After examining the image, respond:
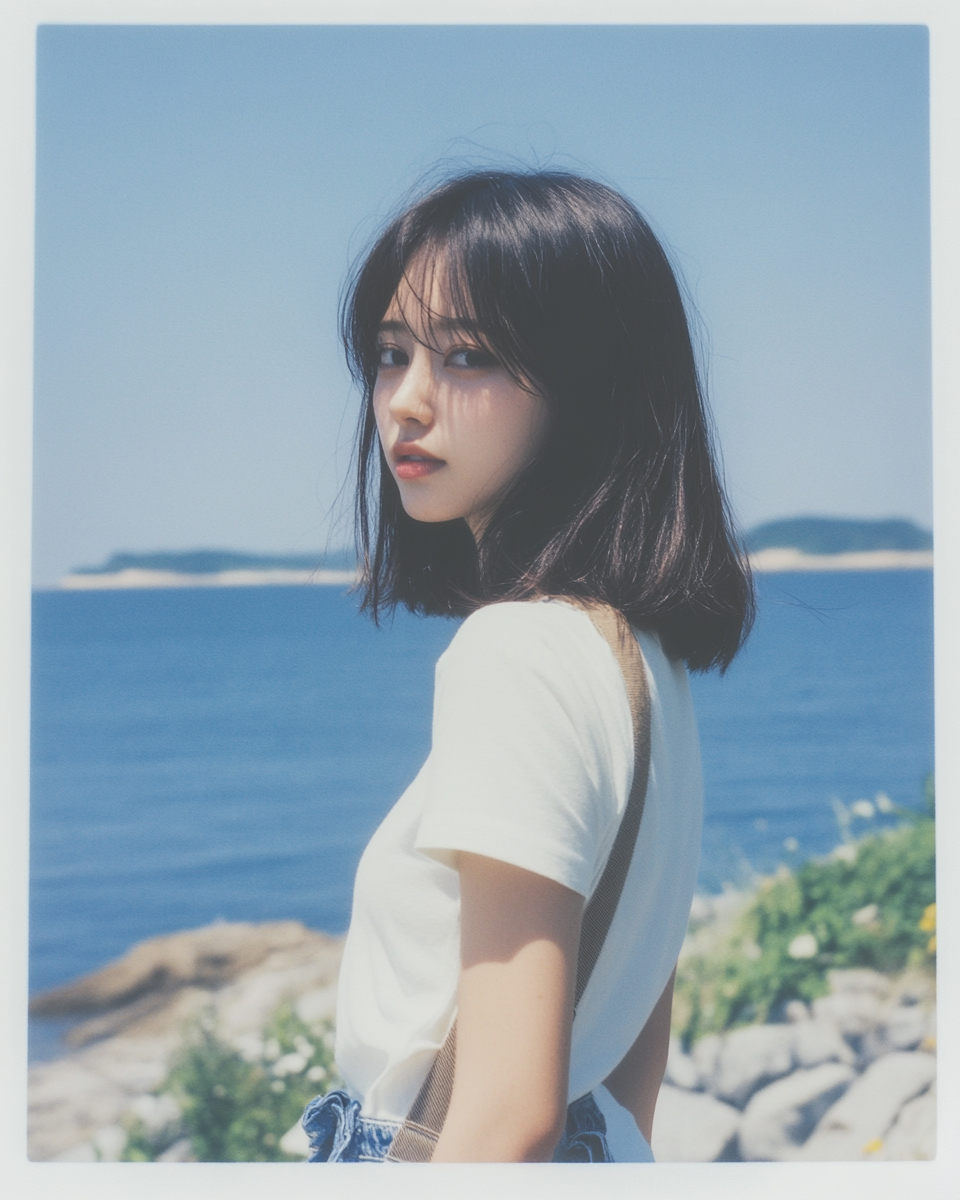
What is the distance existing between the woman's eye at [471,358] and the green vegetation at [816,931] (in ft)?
6.50

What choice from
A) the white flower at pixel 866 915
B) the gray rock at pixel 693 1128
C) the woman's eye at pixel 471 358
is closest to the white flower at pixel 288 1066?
the gray rock at pixel 693 1128

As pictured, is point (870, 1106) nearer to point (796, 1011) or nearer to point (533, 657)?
point (796, 1011)

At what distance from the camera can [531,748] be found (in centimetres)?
77

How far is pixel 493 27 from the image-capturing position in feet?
5.43

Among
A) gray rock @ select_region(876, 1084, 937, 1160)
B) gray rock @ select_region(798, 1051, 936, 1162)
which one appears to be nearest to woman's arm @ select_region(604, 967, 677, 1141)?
gray rock @ select_region(876, 1084, 937, 1160)

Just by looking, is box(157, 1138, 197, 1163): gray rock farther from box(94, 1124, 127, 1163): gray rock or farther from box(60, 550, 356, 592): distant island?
box(60, 550, 356, 592): distant island

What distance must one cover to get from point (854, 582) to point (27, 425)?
268cm

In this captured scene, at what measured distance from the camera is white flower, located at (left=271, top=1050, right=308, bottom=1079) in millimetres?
2387

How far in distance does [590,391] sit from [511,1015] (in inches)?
18.7

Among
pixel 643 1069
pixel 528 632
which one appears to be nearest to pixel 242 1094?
pixel 643 1069

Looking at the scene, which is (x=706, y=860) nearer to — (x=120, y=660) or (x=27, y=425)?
(x=27, y=425)

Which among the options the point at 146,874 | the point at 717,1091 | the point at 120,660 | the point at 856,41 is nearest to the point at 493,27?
the point at 856,41

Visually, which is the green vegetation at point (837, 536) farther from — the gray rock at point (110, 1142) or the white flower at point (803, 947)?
the gray rock at point (110, 1142)

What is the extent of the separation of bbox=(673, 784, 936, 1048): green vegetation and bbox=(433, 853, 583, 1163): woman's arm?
1914 millimetres
